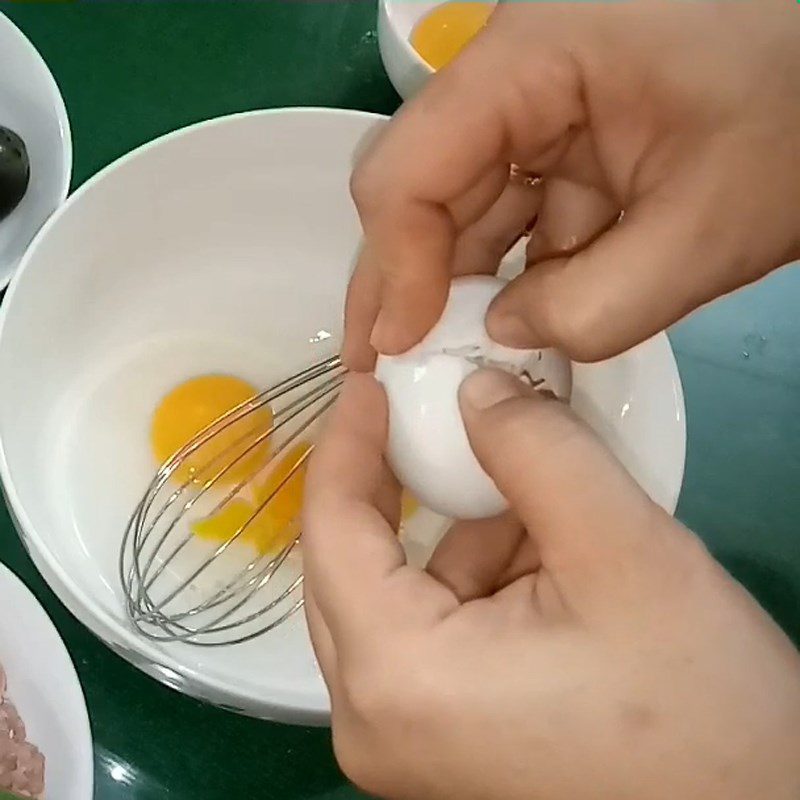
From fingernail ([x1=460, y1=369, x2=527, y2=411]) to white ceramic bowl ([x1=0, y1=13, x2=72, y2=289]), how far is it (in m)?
0.37

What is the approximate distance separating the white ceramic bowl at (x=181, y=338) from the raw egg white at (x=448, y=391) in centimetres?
13

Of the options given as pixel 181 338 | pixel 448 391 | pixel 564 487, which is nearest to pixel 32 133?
pixel 181 338

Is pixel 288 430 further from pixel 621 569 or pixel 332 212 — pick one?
pixel 621 569

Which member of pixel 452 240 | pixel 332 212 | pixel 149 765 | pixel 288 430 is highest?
pixel 452 240

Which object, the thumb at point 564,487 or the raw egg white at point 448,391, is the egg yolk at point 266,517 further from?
the thumb at point 564,487

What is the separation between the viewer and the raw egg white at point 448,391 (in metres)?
0.56

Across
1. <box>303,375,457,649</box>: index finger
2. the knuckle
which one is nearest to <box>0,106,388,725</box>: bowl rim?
<box>303,375,457,649</box>: index finger

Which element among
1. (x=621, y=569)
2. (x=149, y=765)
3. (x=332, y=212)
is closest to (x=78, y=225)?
(x=332, y=212)

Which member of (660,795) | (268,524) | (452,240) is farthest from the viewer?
(268,524)

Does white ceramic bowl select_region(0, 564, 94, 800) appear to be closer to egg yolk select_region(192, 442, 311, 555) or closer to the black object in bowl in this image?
egg yolk select_region(192, 442, 311, 555)

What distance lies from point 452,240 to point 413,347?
68 millimetres

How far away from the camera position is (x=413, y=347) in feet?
1.86

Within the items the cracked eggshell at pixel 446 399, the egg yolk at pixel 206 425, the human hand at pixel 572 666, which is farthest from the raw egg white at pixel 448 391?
the egg yolk at pixel 206 425

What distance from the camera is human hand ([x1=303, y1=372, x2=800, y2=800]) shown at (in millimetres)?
386
